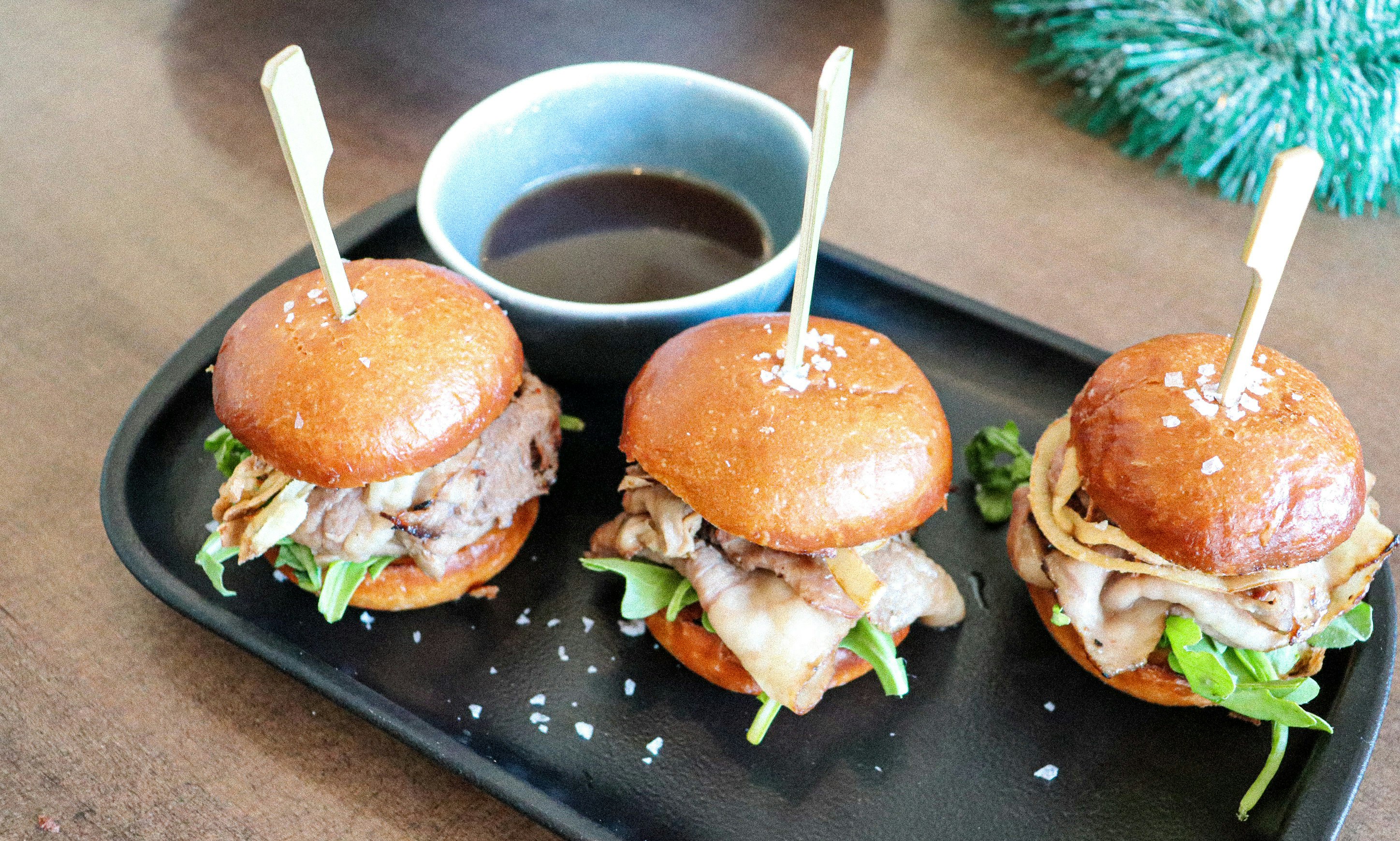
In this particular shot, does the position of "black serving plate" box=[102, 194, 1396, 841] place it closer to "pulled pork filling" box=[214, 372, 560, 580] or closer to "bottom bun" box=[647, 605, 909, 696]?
"bottom bun" box=[647, 605, 909, 696]

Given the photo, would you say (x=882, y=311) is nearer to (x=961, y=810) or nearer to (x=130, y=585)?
(x=961, y=810)

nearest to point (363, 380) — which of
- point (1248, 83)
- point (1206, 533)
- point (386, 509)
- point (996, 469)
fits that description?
point (386, 509)

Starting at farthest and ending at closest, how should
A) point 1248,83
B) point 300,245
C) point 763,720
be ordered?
point 300,245 < point 1248,83 < point 763,720

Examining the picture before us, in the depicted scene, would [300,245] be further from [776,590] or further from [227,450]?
[776,590]

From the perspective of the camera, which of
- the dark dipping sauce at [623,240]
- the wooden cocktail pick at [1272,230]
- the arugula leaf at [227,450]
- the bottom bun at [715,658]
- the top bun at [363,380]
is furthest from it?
the dark dipping sauce at [623,240]

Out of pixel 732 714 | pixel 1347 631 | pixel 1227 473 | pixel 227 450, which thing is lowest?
pixel 732 714

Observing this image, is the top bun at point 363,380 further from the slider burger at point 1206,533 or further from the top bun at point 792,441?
the slider burger at point 1206,533

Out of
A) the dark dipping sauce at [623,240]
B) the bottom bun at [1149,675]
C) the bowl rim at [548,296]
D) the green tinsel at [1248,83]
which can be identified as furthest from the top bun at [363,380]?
the green tinsel at [1248,83]
